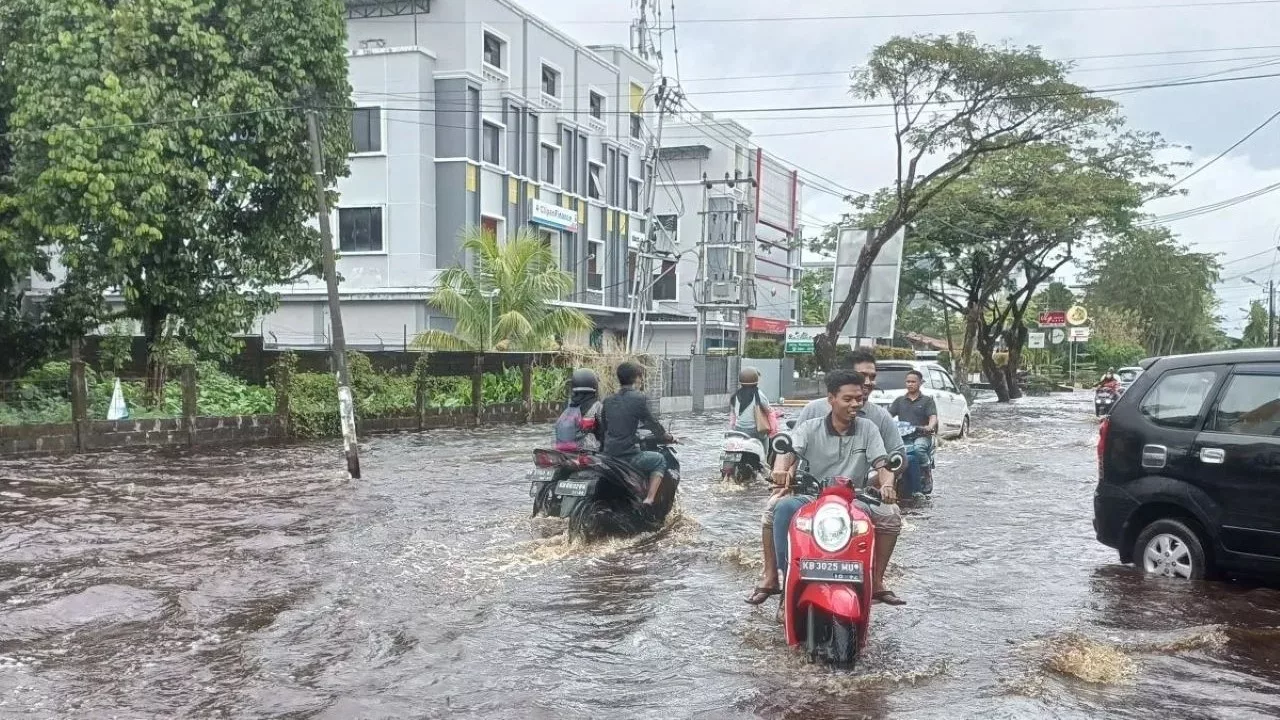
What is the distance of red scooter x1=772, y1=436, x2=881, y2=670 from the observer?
17.7 ft

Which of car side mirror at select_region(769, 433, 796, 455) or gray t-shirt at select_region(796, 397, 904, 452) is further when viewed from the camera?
gray t-shirt at select_region(796, 397, 904, 452)

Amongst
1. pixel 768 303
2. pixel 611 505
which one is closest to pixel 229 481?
pixel 611 505

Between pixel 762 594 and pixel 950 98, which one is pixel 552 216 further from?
pixel 762 594

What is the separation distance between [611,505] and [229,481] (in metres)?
6.89

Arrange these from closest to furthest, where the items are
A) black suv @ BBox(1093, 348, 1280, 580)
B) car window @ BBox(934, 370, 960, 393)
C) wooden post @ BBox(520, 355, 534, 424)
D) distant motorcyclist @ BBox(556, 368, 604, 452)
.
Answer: black suv @ BBox(1093, 348, 1280, 580)
distant motorcyclist @ BBox(556, 368, 604, 452)
car window @ BBox(934, 370, 960, 393)
wooden post @ BBox(520, 355, 534, 424)

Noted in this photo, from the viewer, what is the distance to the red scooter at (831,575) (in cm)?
540

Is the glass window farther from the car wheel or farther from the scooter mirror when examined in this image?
the scooter mirror

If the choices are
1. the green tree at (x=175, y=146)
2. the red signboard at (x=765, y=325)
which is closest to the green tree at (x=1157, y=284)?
the red signboard at (x=765, y=325)

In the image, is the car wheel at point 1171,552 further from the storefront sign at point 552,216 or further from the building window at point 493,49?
the storefront sign at point 552,216

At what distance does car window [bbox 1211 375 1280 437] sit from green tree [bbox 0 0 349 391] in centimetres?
1391

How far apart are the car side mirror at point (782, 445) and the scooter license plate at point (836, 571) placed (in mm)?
855

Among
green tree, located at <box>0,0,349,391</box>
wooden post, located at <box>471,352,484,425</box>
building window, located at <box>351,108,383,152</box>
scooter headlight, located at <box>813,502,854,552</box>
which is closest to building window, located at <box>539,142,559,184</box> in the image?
building window, located at <box>351,108,383,152</box>

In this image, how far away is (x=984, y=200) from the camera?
3434cm

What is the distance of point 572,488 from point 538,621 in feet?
6.86
